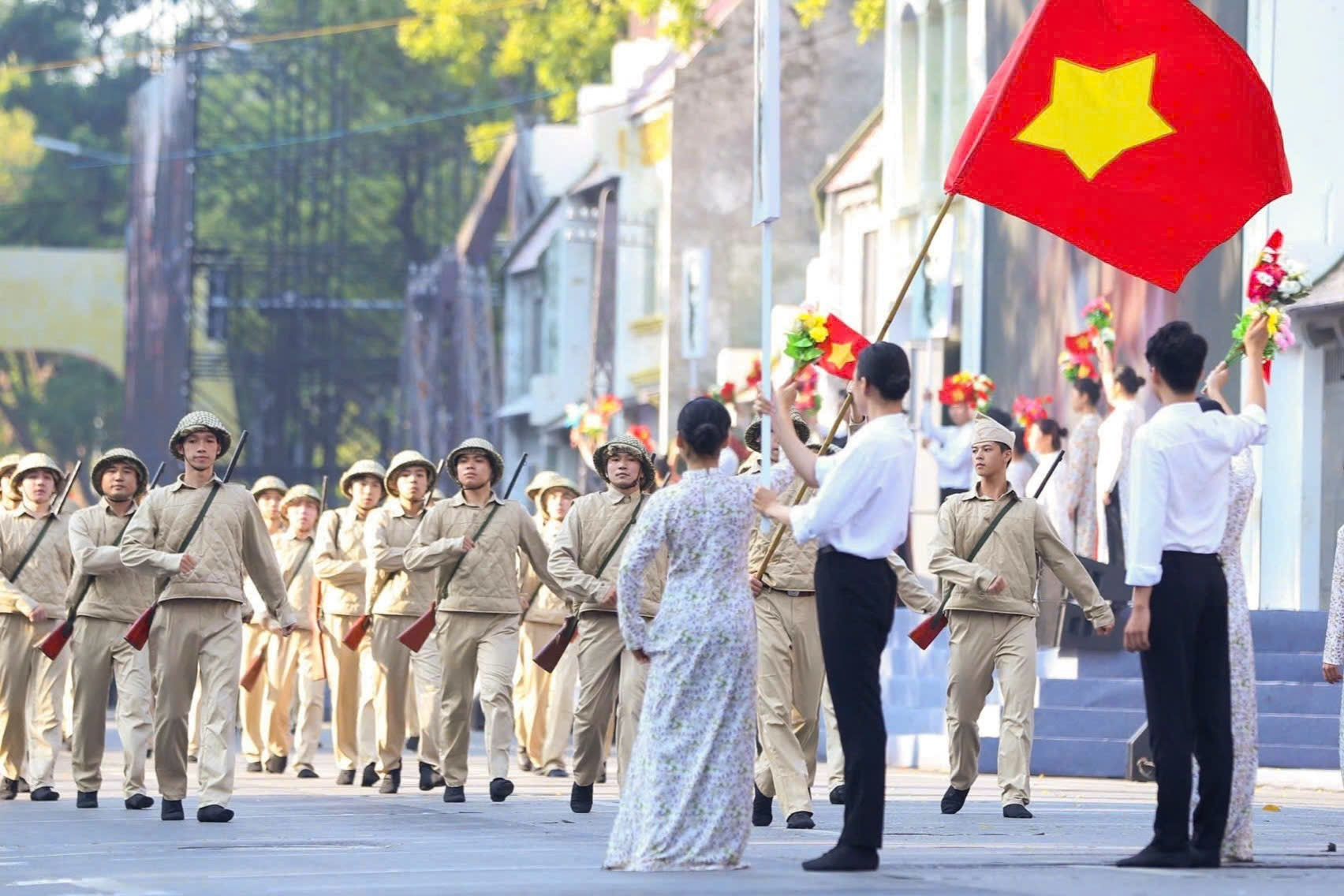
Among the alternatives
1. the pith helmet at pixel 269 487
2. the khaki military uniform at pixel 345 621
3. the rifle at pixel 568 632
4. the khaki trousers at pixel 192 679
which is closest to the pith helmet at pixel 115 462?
the khaki trousers at pixel 192 679

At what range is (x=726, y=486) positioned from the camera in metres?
10.8

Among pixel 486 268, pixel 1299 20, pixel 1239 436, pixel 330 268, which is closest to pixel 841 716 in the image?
pixel 1239 436

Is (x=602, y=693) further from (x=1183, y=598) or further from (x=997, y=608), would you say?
(x=1183, y=598)

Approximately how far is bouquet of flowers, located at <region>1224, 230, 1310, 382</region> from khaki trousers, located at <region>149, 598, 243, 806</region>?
5.66m

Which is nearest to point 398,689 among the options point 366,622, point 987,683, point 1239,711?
point 366,622

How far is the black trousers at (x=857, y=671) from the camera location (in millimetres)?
10398

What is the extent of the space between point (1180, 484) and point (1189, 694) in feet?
2.71

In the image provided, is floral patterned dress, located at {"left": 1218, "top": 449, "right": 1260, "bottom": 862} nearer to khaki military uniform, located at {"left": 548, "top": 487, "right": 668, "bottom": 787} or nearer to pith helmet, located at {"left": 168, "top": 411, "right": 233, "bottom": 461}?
khaki military uniform, located at {"left": 548, "top": 487, "right": 668, "bottom": 787}

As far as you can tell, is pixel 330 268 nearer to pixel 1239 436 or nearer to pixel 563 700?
pixel 563 700

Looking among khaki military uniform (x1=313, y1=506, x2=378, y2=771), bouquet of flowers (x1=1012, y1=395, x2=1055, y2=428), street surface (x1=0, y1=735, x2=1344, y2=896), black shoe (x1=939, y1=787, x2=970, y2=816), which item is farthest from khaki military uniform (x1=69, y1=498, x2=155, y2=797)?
bouquet of flowers (x1=1012, y1=395, x2=1055, y2=428)

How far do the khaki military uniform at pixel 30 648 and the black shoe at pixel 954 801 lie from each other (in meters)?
5.40

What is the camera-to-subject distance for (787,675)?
45.6ft

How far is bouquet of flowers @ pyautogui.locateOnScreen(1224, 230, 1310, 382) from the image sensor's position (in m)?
11.4

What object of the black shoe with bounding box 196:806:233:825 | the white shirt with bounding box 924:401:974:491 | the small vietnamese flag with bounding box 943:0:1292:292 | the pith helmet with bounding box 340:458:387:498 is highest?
the small vietnamese flag with bounding box 943:0:1292:292
